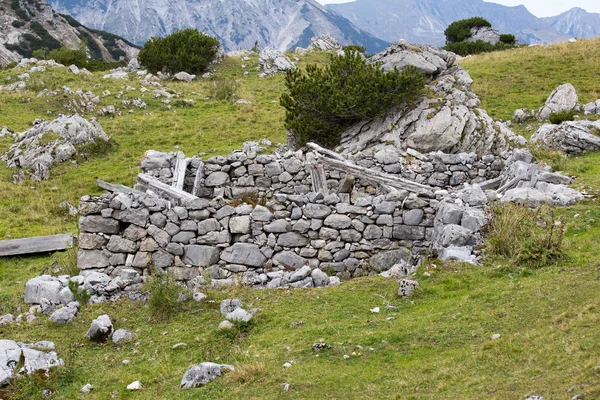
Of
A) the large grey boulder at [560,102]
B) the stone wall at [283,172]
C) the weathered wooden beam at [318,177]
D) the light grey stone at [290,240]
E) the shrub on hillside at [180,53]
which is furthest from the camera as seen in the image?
the shrub on hillside at [180,53]

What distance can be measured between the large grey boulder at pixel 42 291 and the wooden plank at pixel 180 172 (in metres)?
5.70

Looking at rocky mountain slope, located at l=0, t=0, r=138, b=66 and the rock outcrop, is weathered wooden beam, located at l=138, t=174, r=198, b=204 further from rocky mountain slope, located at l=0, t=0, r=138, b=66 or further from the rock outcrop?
rocky mountain slope, located at l=0, t=0, r=138, b=66

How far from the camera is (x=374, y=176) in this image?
15.8 metres

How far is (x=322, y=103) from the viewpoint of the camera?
20.5m

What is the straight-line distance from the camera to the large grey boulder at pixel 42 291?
1027 centimetres

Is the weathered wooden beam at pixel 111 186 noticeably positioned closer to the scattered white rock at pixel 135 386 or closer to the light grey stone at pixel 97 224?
the light grey stone at pixel 97 224

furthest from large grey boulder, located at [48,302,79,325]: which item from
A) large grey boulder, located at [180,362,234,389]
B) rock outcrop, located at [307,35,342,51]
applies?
rock outcrop, located at [307,35,342,51]

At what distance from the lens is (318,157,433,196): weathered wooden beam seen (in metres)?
15.3

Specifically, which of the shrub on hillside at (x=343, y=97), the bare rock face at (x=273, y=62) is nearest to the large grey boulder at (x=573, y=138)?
the shrub on hillside at (x=343, y=97)

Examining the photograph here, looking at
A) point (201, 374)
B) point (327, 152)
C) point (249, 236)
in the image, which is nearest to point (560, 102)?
point (327, 152)

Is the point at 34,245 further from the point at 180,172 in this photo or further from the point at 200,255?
the point at 200,255

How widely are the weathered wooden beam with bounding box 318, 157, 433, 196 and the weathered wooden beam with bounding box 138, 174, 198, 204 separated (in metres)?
4.22

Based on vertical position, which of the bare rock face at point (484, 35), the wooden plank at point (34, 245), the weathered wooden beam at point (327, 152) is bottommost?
the wooden plank at point (34, 245)

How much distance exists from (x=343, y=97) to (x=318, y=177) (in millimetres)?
4749
